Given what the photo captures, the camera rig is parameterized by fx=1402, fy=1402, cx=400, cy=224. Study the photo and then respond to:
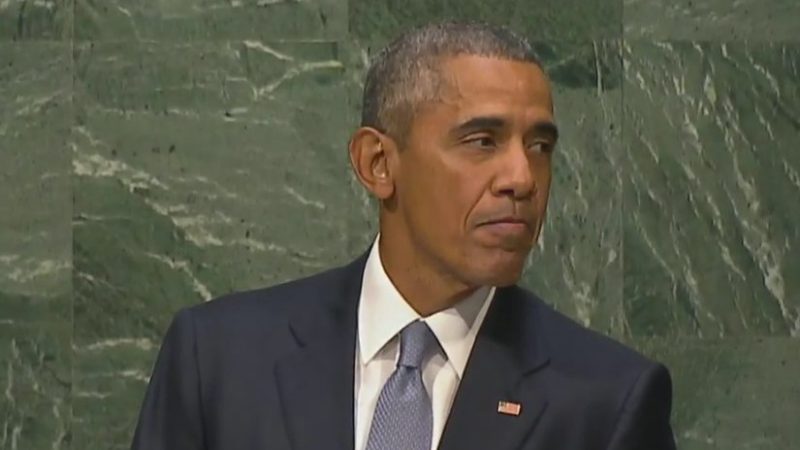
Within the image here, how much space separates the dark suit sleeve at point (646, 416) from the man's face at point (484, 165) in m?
0.19

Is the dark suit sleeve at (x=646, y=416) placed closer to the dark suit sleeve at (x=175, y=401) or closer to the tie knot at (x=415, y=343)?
the tie knot at (x=415, y=343)

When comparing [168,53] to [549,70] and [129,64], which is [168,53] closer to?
[129,64]

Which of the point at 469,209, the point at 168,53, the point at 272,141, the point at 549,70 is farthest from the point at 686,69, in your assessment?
the point at 469,209

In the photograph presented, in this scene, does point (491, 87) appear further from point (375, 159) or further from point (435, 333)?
point (435, 333)

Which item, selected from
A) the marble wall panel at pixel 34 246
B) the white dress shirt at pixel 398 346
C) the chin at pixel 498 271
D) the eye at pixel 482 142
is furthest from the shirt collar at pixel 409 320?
the marble wall panel at pixel 34 246

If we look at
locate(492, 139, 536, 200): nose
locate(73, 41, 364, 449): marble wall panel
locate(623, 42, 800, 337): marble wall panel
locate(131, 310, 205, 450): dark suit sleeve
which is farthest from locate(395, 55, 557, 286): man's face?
locate(623, 42, 800, 337): marble wall panel

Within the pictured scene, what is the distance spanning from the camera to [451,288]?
1696 mm

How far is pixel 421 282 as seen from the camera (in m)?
1.71

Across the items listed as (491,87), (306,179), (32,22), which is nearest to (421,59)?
(491,87)

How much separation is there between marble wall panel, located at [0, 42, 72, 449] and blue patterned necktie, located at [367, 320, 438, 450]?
1.00 metres

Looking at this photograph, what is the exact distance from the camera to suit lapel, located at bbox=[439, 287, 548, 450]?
63.6 inches

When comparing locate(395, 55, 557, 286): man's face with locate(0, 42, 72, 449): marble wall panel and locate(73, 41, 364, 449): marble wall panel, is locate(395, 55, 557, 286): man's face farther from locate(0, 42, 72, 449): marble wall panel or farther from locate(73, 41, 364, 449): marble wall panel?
locate(0, 42, 72, 449): marble wall panel

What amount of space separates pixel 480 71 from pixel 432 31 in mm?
97

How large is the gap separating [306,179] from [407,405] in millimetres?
931
